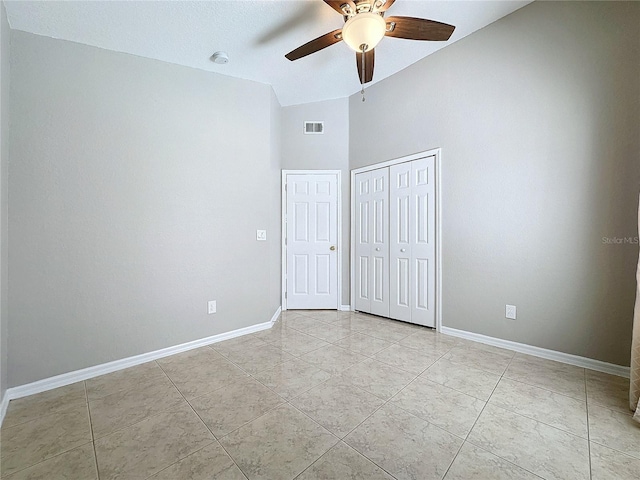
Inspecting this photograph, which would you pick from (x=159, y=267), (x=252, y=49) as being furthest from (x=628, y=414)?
(x=252, y=49)

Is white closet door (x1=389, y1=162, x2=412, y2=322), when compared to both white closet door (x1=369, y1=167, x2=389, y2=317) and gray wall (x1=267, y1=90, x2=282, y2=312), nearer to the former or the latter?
white closet door (x1=369, y1=167, x2=389, y2=317)

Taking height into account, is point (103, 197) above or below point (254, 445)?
above

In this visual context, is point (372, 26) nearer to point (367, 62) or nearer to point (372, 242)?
point (367, 62)

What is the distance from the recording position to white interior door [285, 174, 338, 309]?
382cm

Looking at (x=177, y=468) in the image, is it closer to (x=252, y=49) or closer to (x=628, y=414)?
(x=628, y=414)

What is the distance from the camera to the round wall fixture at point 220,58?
254 centimetres

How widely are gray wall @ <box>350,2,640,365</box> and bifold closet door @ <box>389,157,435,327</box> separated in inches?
6.5

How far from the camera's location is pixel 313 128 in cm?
386

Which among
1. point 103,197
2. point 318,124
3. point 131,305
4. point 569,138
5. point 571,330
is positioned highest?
point 318,124

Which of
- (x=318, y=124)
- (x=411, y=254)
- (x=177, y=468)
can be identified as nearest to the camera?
(x=177, y=468)

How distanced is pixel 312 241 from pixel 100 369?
2550 mm

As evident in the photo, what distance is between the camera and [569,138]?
2.19m

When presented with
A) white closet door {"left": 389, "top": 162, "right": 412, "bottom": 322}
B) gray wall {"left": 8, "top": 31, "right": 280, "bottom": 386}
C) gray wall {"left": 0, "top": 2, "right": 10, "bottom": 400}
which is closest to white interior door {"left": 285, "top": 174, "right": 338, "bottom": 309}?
gray wall {"left": 8, "top": 31, "right": 280, "bottom": 386}

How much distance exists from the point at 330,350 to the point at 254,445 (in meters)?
1.22
